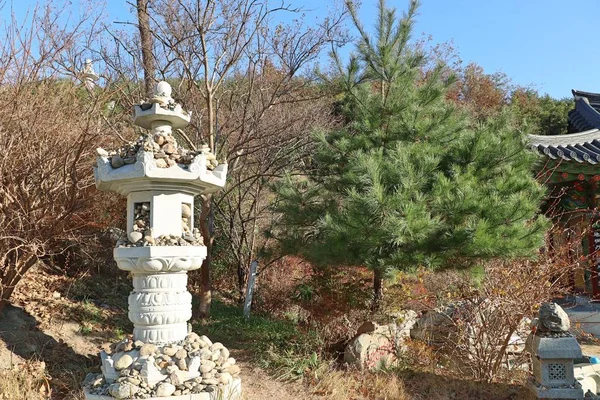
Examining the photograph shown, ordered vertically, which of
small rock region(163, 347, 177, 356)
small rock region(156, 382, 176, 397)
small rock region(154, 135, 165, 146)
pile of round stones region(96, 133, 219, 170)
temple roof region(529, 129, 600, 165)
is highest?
temple roof region(529, 129, 600, 165)

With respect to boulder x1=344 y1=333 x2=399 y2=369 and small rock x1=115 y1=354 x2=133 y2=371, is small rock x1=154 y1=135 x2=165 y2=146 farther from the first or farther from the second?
boulder x1=344 y1=333 x2=399 y2=369

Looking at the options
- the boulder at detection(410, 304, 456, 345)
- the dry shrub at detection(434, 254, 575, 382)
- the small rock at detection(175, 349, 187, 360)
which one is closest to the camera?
the small rock at detection(175, 349, 187, 360)

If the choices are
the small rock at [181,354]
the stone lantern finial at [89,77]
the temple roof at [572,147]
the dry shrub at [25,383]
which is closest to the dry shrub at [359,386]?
the small rock at [181,354]

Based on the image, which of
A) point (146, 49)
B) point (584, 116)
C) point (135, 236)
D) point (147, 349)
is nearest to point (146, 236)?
point (135, 236)

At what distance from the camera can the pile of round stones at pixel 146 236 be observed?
4.02 m

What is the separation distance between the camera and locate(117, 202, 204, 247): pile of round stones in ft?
13.2

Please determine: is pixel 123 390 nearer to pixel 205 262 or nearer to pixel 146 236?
pixel 146 236

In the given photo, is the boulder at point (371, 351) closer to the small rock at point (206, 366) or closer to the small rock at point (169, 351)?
the small rock at point (206, 366)

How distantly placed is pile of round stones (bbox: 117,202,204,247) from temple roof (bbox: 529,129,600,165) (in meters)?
5.01

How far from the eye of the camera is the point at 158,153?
404cm

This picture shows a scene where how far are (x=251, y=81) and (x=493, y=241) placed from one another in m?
4.23

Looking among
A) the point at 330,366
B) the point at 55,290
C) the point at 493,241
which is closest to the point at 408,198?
the point at 493,241

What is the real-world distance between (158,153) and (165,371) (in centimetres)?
183

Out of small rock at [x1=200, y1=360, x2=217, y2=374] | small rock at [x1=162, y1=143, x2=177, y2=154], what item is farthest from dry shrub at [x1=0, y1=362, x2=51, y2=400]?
small rock at [x1=162, y1=143, x2=177, y2=154]
